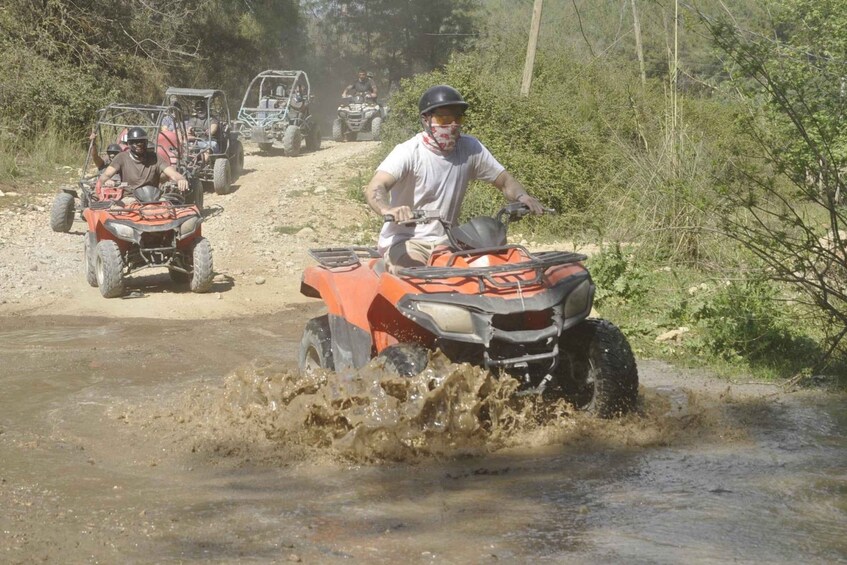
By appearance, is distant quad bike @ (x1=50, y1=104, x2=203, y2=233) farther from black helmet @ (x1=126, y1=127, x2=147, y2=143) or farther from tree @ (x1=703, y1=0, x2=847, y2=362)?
tree @ (x1=703, y1=0, x2=847, y2=362)

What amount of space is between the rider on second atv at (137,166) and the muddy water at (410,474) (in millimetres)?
6074

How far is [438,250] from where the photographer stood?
631 centimetres

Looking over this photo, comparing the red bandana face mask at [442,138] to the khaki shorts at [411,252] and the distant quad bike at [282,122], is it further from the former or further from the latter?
the distant quad bike at [282,122]

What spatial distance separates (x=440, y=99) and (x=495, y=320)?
151cm

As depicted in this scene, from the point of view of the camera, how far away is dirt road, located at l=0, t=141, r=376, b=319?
486 inches

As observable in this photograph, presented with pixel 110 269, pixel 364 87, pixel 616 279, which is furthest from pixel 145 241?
pixel 364 87

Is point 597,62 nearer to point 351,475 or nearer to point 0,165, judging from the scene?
point 0,165

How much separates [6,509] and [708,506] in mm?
3163

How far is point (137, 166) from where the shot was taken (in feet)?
45.9

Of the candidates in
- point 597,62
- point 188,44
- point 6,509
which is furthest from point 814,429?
point 188,44

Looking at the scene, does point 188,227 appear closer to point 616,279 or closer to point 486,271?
point 616,279

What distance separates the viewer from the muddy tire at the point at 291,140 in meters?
26.3

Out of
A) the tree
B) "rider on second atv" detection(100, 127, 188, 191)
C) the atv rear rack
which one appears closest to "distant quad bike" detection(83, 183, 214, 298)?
"rider on second atv" detection(100, 127, 188, 191)

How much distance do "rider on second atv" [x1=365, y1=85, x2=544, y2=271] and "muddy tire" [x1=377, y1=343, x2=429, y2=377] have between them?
70cm
